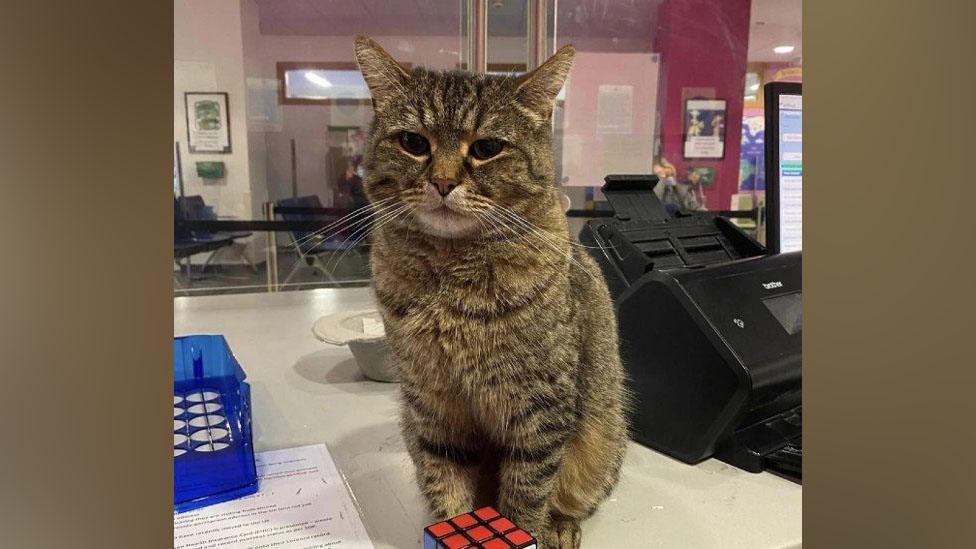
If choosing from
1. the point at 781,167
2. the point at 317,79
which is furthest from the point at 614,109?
the point at 781,167

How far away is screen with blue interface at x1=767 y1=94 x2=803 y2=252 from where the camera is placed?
46.1 inches

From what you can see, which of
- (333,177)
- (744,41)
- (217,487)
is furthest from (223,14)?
(744,41)

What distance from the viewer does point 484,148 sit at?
816 millimetres

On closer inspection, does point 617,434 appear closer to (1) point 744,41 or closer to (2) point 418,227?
(2) point 418,227

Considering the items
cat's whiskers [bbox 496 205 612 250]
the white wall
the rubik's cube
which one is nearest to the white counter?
the rubik's cube

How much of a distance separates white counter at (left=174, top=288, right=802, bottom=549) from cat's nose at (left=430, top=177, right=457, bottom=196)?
0.32 metres

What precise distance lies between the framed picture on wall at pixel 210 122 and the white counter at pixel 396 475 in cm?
98

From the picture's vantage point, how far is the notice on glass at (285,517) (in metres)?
0.86

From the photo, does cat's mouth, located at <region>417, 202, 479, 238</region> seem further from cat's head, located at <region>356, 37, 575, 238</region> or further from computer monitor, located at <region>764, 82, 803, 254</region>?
computer monitor, located at <region>764, 82, 803, 254</region>

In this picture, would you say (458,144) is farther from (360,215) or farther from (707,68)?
(707,68)

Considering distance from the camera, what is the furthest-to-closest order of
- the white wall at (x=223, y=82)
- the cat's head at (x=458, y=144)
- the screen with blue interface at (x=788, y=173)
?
1. the white wall at (x=223, y=82)
2. the screen with blue interface at (x=788, y=173)
3. the cat's head at (x=458, y=144)

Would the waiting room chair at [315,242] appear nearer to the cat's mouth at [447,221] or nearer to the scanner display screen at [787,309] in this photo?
the cat's mouth at [447,221]

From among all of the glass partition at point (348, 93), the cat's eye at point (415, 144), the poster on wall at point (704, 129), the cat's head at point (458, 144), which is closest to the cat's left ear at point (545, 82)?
the cat's head at point (458, 144)
